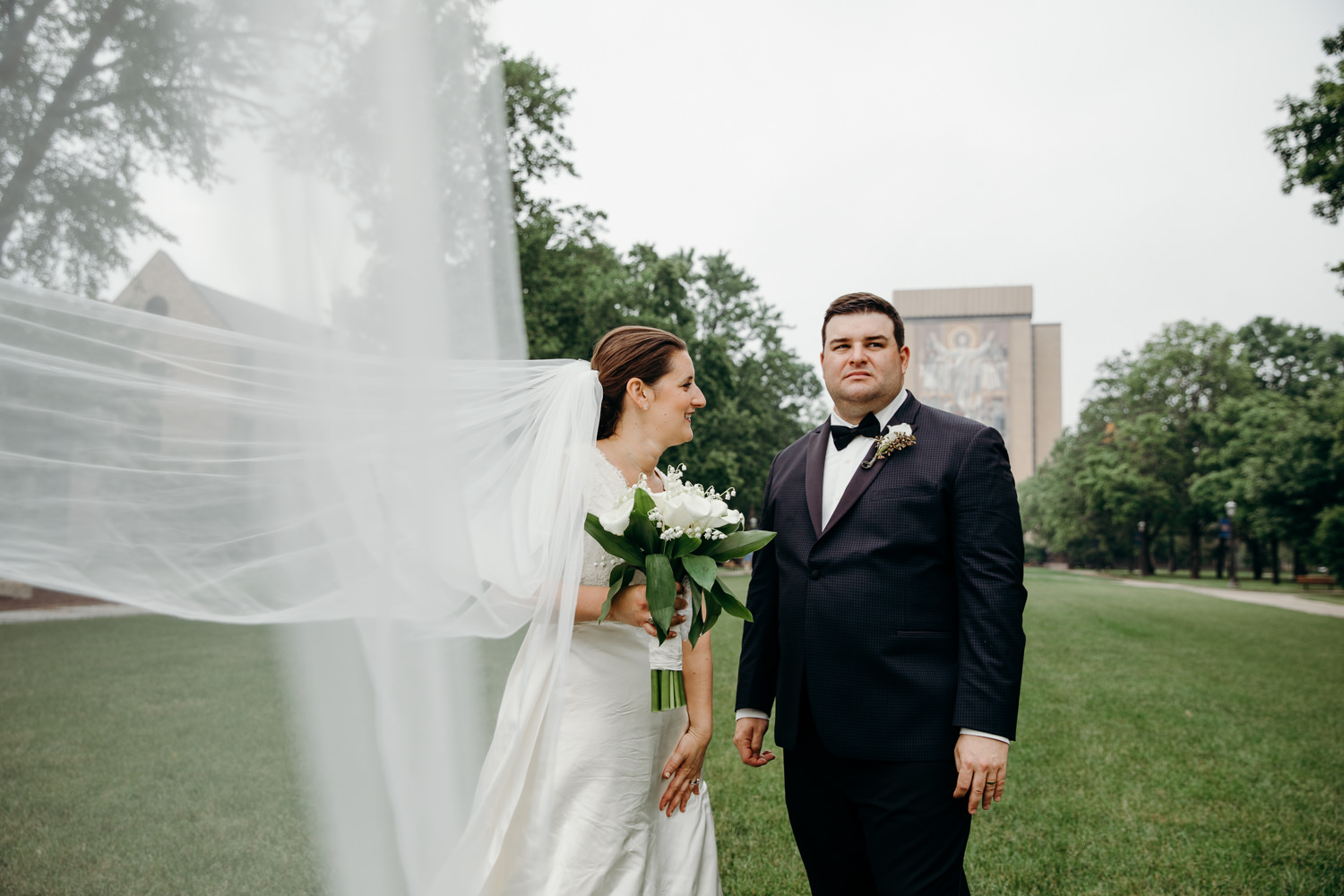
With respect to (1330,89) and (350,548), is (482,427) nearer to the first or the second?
(350,548)

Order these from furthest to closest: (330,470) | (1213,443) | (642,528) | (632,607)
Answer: (1213,443) < (632,607) < (642,528) < (330,470)

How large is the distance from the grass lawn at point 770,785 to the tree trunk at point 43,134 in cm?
323

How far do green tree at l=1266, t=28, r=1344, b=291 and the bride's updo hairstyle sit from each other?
1570 cm

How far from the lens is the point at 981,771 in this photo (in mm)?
2393

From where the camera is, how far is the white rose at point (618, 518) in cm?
249

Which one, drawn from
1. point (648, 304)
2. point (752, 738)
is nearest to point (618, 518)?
point (752, 738)

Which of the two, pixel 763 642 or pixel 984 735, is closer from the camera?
pixel 984 735

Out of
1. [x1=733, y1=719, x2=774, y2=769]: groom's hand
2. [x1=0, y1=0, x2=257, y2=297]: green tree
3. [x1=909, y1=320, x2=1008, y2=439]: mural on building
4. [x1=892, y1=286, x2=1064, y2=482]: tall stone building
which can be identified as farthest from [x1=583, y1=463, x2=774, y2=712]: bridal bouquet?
[x1=909, y1=320, x2=1008, y2=439]: mural on building

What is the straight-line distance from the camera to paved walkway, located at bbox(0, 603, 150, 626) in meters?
14.0

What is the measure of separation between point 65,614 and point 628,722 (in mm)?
16704

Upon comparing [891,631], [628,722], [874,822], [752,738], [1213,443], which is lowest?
[874,822]

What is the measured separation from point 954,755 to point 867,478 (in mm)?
895

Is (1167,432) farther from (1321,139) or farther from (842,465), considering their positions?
(842,465)

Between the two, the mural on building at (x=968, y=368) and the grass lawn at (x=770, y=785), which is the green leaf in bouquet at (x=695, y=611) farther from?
the mural on building at (x=968, y=368)
